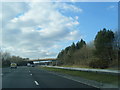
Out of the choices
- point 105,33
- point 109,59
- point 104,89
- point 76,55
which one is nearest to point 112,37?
point 105,33

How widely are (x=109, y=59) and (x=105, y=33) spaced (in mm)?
7823

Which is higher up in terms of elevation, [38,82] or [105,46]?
Answer: [105,46]

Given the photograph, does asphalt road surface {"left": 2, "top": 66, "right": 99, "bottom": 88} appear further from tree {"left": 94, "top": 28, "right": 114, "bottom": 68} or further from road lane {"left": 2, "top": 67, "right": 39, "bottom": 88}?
tree {"left": 94, "top": 28, "right": 114, "bottom": 68}

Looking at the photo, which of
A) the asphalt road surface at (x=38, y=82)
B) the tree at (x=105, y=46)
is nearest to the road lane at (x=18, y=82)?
the asphalt road surface at (x=38, y=82)

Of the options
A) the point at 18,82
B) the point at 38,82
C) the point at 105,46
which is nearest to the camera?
the point at 18,82

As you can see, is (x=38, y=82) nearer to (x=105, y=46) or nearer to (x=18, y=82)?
(x=18, y=82)

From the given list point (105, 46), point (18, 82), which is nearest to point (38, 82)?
point (18, 82)

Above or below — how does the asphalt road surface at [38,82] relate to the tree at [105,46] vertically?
below

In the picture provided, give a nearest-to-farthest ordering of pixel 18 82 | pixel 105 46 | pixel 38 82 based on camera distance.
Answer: pixel 18 82
pixel 38 82
pixel 105 46

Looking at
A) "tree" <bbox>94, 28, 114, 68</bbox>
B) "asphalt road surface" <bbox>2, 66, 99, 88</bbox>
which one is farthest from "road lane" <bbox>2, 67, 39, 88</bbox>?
"tree" <bbox>94, 28, 114, 68</bbox>

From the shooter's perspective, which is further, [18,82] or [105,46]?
[105,46]

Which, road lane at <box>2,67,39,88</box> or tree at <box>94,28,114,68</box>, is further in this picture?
tree at <box>94,28,114,68</box>

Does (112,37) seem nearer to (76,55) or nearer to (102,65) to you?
(102,65)

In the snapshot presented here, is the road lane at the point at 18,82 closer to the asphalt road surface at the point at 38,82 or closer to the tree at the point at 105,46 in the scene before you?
the asphalt road surface at the point at 38,82
